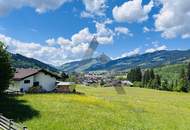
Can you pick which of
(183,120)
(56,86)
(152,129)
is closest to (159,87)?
(56,86)

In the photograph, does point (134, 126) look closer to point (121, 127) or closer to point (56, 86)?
point (121, 127)

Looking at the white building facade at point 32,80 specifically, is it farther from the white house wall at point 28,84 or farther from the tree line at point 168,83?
the tree line at point 168,83

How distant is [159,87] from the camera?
575 feet

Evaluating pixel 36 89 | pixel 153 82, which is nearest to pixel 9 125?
pixel 36 89

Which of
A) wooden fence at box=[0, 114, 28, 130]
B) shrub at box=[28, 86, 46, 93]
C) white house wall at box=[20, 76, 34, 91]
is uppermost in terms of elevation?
white house wall at box=[20, 76, 34, 91]

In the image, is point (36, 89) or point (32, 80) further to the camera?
point (32, 80)

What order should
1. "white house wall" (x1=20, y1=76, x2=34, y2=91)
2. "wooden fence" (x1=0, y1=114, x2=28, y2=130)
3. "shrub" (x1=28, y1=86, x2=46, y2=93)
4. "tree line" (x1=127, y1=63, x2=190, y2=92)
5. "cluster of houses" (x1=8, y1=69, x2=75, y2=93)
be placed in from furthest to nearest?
"tree line" (x1=127, y1=63, x2=190, y2=92), "white house wall" (x1=20, y1=76, x2=34, y2=91), "cluster of houses" (x1=8, y1=69, x2=75, y2=93), "shrub" (x1=28, y1=86, x2=46, y2=93), "wooden fence" (x1=0, y1=114, x2=28, y2=130)

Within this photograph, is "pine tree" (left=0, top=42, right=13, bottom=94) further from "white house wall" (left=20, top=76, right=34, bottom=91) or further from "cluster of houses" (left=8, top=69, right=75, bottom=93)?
"white house wall" (left=20, top=76, right=34, bottom=91)

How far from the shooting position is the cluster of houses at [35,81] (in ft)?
266

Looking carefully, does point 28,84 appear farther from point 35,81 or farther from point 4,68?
point 4,68

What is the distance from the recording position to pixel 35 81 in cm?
8531

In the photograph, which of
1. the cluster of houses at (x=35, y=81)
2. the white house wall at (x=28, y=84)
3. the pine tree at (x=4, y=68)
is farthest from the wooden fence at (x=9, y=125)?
the white house wall at (x=28, y=84)

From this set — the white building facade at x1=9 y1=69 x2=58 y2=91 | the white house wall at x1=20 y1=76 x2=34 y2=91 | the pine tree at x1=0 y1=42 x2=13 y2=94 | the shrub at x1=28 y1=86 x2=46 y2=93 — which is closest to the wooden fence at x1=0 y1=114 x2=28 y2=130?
the pine tree at x1=0 y1=42 x2=13 y2=94

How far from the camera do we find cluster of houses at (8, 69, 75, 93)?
8100cm
